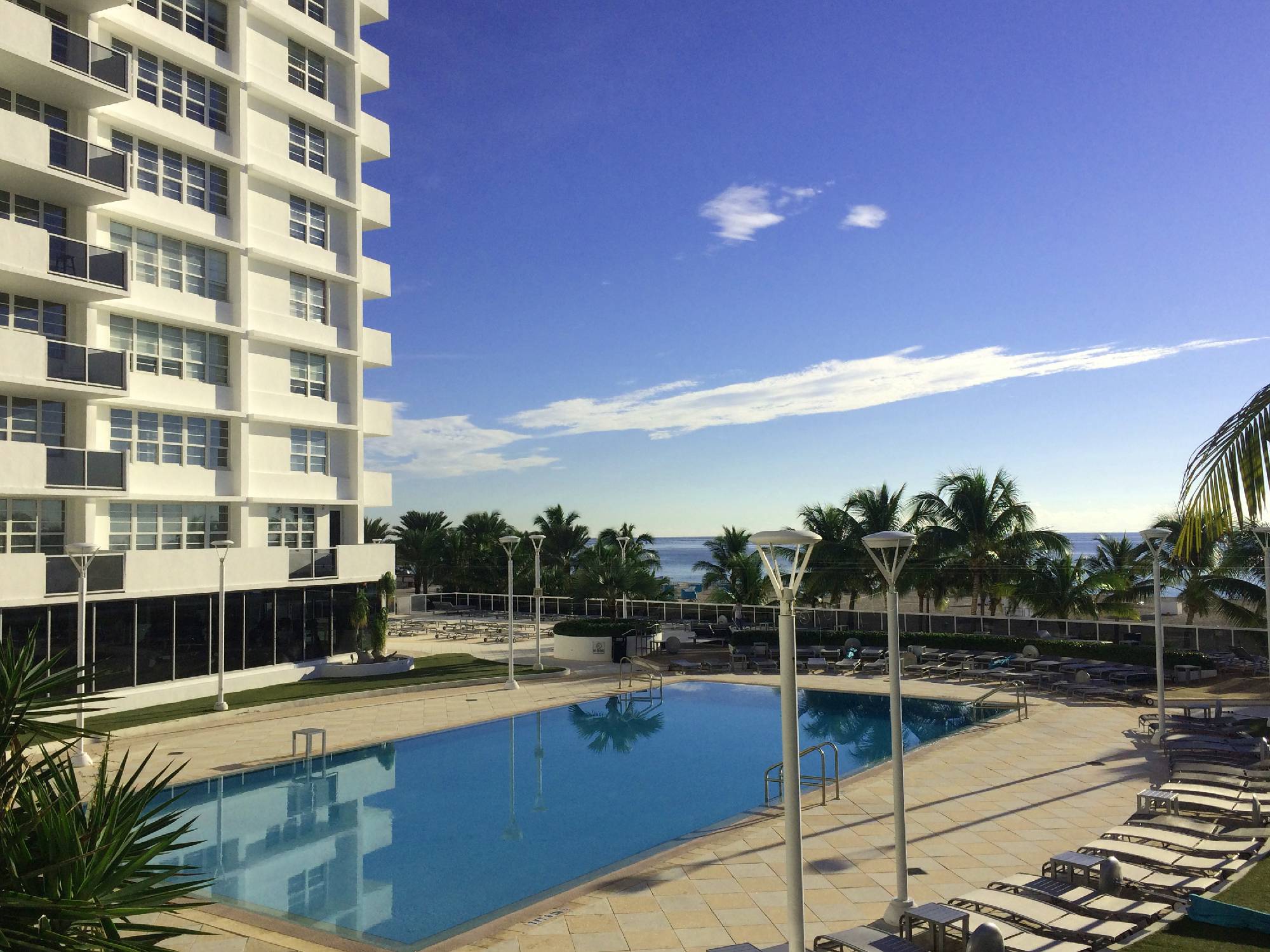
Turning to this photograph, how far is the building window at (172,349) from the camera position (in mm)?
24766

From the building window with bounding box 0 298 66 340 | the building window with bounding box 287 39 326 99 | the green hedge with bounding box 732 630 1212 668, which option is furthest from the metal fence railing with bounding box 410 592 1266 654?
the building window with bounding box 287 39 326 99

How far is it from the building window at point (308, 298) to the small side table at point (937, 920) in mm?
27258

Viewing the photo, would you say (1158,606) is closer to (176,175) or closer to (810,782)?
(810,782)

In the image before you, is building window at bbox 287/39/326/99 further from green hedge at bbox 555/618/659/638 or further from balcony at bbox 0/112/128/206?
green hedge at bbox 555/618/659/638

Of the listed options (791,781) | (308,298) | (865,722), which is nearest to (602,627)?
(865,722)

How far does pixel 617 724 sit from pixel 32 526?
15682 millimetres

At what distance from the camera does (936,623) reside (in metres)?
33.4

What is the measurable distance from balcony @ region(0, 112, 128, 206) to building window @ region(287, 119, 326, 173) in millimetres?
7850

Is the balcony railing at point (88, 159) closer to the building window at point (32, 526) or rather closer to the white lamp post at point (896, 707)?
the building window at point (32, 526)

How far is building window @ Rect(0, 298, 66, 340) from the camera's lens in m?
22.2

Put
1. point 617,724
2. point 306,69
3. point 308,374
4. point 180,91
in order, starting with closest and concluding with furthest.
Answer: point 617,724 < point 180,91 < point 308,374 < point 306,69

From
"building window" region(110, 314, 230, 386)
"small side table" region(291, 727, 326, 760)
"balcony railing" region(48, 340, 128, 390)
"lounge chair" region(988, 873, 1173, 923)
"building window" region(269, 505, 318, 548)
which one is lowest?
"small side table" region(291, 727, 326, 760)

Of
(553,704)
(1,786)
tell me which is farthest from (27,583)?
(1,786)

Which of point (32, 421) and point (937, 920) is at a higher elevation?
point (32, 421)
